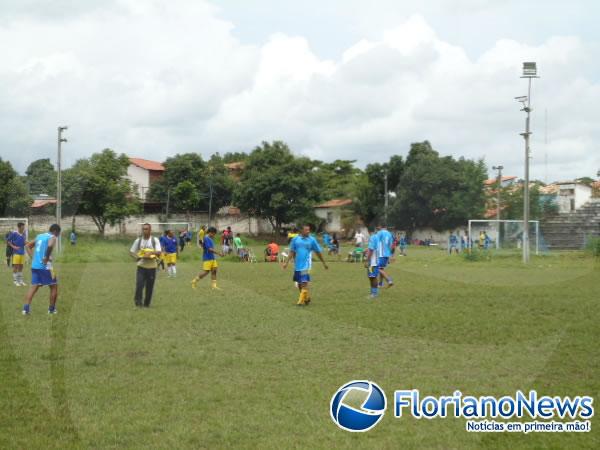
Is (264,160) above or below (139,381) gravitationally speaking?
above

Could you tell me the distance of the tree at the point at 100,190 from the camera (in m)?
52.9

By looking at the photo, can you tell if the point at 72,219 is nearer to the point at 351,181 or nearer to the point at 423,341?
the point at 351,181

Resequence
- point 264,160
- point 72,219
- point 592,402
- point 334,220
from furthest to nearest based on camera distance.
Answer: point 334,220, point 264,160, point 72,219, point 592,402

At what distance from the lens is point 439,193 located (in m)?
63.5

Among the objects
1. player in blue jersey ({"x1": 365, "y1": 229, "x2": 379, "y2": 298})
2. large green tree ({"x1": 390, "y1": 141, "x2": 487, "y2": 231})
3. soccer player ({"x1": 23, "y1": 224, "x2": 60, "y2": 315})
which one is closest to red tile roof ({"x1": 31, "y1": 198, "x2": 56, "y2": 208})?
large green tree ({"x1": 390, "y1": 141, "x2": 487, "y2": 231})

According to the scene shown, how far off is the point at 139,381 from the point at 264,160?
56.9m

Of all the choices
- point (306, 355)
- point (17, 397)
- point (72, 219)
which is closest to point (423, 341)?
point (306, 355)

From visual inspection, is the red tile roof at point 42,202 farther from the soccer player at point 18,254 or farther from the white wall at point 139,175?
the soccer player at point 18,254

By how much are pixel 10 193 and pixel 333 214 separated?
33818mm

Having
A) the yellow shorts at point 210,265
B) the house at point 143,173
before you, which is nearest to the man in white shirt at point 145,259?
the yellow shorts at point 210,265

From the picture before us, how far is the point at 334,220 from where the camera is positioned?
253ft

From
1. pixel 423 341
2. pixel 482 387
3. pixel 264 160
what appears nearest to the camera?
pixel 482 387

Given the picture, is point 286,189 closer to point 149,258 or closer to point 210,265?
point 210,265

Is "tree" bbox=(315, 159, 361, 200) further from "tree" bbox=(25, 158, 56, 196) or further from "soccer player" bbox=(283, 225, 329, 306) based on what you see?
"soccer player" bbox=(283, 225, 329, 306)
